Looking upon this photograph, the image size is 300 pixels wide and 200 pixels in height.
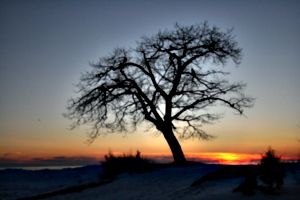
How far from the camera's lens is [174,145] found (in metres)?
19.0

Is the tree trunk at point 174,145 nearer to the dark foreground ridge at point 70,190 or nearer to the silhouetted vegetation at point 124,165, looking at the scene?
the silhouetted vegetation at point 124,165

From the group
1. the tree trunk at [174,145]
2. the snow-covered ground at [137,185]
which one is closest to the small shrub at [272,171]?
the snow-covered ground at [137,185]

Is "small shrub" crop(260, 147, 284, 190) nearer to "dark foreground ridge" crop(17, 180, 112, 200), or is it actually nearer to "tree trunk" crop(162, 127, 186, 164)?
"dark foreground ridge" crop(17, 180, 112, 200)

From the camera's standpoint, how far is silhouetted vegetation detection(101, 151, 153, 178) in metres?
15.5

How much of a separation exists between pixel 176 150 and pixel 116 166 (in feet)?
14.3

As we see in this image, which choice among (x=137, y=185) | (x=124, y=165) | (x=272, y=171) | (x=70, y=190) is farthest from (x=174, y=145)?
(x=272, y=171)

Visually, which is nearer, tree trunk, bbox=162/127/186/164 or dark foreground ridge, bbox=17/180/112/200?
dark foreground ridge, bbox=17/180/112/200

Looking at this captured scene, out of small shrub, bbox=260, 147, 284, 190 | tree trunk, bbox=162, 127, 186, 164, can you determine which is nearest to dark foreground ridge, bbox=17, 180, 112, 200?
tree trunk, bbox=162, 127, 186, 164

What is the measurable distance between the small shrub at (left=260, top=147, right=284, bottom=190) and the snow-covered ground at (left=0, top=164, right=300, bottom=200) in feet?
0.99

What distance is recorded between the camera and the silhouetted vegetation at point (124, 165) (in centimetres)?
1550

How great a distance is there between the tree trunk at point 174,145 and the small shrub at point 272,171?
32.3ft

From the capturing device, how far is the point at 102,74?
2002 cm

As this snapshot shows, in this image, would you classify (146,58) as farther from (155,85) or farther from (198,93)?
(198,93)

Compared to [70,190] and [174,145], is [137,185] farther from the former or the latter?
[174,145]
